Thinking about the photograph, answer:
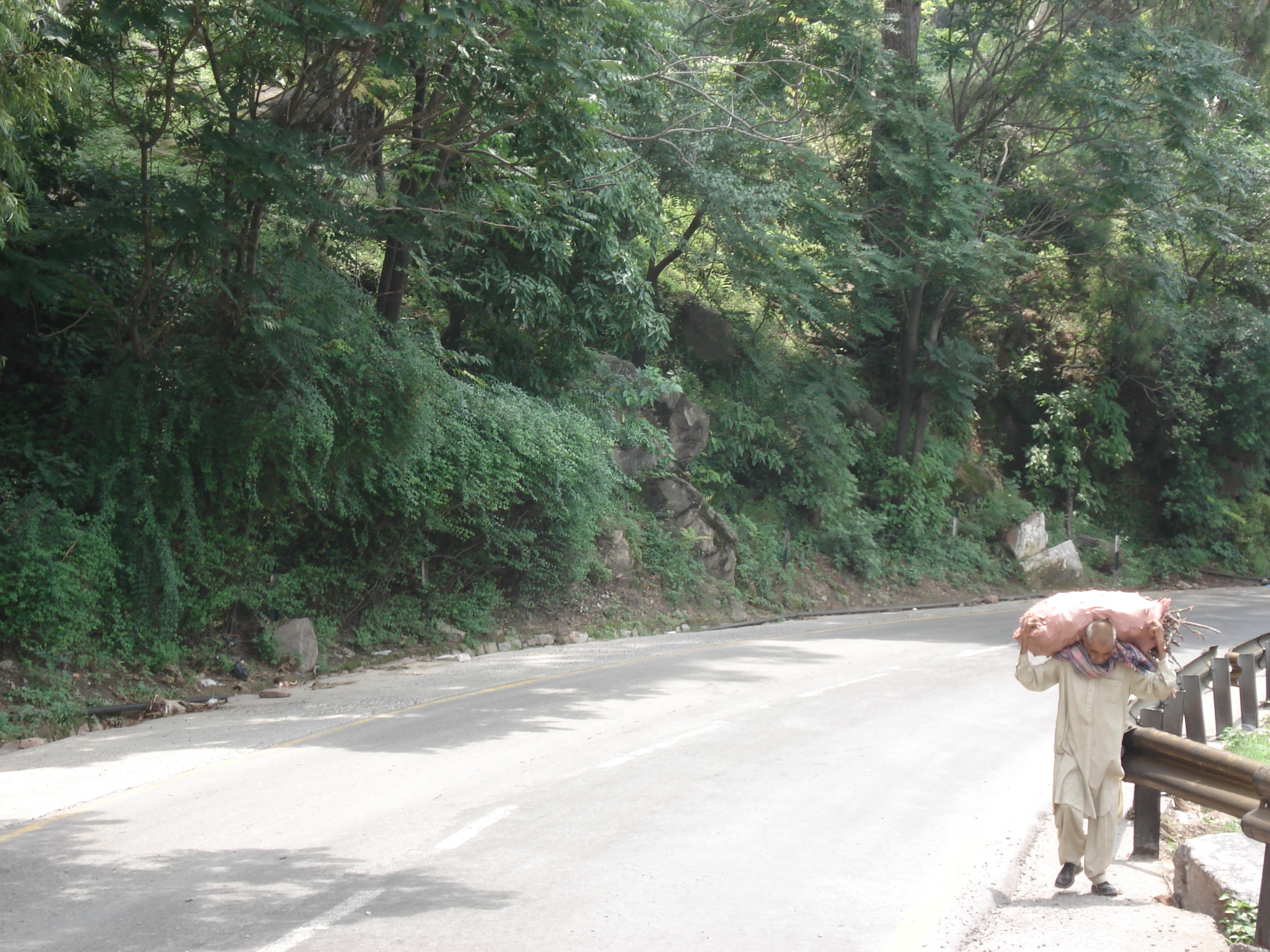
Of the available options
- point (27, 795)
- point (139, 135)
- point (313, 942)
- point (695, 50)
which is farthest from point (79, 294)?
point (695, 50)

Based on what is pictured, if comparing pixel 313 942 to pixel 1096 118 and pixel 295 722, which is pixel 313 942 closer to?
pixel 295 722

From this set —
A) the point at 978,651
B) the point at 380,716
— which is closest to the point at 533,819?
the point at 380,716

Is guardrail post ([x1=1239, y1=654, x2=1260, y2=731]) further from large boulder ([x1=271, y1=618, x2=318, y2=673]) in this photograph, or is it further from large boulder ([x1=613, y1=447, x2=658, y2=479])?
large boulder ([x1=613, y1=447, x2=658, y2=479])

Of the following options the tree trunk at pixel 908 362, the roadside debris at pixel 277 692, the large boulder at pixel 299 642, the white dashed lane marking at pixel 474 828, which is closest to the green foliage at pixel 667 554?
the large boulder at pixel 299 642

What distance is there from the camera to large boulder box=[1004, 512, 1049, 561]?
101 feet

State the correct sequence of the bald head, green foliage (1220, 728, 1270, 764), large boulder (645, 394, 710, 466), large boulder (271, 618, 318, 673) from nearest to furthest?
the bald head
green foliage (1220, 728, 1270, 764)
large boulder (271, 618, 318, 673)
large boulder (645, 394, 710, 466)

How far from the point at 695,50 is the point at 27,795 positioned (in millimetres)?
19858

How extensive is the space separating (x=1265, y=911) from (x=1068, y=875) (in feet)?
4.36

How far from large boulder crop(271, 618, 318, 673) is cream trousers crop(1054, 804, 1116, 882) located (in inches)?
426

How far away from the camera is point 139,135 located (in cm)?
1204

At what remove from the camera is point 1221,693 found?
10727 millimetres

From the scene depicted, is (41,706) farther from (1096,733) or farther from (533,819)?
(1096,733)

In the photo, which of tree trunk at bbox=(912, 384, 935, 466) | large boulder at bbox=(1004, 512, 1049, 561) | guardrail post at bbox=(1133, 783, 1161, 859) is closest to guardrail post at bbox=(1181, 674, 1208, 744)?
guardrail post at bbox=(1133, 783, 1161, 859)

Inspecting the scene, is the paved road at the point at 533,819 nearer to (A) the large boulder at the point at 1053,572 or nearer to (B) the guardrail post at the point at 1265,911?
(B) the guardrail post at the point at 1265,911
